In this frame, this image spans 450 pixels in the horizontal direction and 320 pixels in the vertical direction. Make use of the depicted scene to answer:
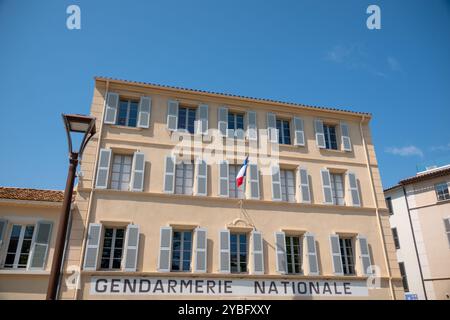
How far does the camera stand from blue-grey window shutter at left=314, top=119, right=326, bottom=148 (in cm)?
1429

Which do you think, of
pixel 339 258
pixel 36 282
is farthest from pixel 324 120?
pixel 36 282

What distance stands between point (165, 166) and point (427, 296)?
18.3 meters

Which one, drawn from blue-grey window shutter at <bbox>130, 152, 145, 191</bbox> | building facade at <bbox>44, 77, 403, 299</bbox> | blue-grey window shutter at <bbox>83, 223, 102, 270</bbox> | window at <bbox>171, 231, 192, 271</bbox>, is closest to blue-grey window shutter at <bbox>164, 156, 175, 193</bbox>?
building facade at <bbox>44, 77, 403, 299</bbox>

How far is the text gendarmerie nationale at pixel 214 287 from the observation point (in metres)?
10.2

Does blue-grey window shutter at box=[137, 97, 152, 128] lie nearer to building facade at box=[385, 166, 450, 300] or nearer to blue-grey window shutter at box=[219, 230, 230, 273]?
blue-grey window shutter at box=[219, 230, 230, 273]

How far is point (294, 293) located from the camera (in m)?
11.3

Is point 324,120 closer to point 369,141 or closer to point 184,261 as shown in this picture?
point 369,141

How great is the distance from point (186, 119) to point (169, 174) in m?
2.64

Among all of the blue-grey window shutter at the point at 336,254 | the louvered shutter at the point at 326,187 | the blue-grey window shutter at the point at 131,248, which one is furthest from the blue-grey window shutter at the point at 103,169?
the blue-grey window shutter at the point at 336,254

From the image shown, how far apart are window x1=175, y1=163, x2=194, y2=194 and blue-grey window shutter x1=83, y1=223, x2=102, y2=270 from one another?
9.85ft

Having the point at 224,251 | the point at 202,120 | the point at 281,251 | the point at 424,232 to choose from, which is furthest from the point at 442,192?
the point at 202,120

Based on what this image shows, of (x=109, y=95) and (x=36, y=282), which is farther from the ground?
(x=109, y=95)

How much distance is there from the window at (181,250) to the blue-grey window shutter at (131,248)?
1259 millimetres

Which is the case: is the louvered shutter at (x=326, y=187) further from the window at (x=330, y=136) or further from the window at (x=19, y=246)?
the window at (x=19, y=246)
